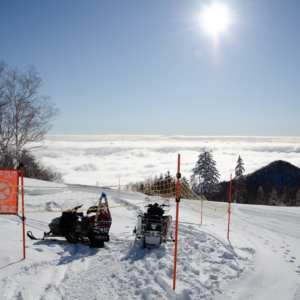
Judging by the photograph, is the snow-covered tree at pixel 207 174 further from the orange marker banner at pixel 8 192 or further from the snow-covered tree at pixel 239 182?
the orange marker banner at pixel 8 192

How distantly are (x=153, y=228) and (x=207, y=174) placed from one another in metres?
27.5

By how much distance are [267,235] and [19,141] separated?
804 inches

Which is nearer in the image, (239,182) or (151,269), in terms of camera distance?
(151,269)

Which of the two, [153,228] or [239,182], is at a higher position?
[153,228]

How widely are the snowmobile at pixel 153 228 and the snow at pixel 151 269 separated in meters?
0.26

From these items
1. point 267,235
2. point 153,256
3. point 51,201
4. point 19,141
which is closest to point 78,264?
point 153,256

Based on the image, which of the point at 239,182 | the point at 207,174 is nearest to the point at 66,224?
→ the point at 207,174

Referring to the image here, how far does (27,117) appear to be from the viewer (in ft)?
62.1

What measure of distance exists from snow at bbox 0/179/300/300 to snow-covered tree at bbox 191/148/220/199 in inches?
979

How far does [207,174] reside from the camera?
3225cm

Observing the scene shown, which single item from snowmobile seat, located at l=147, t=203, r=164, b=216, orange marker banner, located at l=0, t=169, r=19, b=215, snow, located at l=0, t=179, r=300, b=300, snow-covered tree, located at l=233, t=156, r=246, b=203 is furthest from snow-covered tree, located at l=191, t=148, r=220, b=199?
orange marker banner, located at l=0, t=169, r=19, b=215

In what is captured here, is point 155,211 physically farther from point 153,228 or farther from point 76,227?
point 76,227

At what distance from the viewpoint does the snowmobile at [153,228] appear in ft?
20.3

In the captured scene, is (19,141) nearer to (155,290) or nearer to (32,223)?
(32,223)
